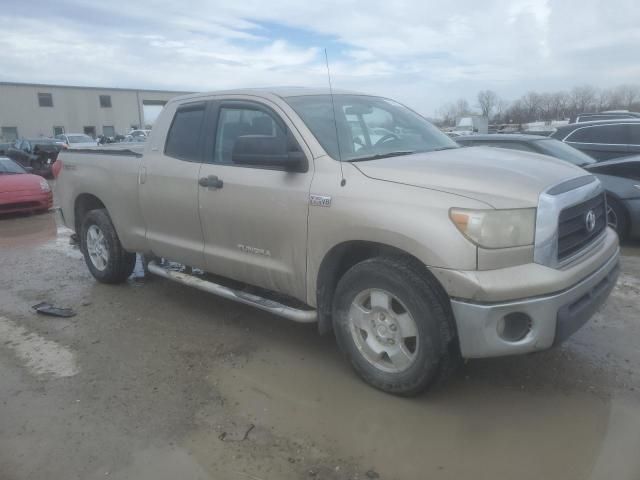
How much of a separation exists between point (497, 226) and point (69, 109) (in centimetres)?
6810

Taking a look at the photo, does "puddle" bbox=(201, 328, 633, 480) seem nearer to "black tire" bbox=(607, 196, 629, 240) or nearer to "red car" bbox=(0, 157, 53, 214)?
"black tire" bbox=(607, 196, 629, 240)

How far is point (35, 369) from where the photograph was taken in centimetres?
402

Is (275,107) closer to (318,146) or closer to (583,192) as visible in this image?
(318,146)

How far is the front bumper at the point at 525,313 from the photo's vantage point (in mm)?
2865

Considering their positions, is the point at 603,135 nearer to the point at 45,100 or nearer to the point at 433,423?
the point at 433,423

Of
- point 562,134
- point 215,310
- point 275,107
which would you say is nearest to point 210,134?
point 275,107

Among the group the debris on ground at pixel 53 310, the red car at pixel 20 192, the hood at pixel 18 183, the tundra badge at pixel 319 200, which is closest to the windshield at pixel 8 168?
the red car at pixel 20 192

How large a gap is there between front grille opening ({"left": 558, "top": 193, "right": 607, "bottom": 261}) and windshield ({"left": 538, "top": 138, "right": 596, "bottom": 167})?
443 cm

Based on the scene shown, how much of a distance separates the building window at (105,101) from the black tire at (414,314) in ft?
225

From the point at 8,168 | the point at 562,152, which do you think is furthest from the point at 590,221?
the point at 8,168

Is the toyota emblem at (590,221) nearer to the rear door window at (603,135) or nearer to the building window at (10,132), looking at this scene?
the rear door window at (603,135)

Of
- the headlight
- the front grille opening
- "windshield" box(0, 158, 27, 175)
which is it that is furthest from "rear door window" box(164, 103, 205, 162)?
"windshield" box(0, 158, 27, 175)

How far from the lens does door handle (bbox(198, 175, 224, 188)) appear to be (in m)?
4.13

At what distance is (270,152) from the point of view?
11.8ft
